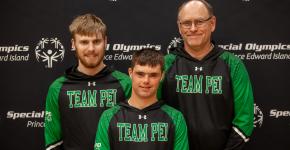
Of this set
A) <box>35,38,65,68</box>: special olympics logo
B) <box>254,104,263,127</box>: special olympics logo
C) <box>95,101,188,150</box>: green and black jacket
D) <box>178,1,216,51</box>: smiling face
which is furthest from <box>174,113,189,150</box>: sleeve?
<box>35,38,65,68</box>: special olympics logo

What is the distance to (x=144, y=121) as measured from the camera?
265 centimetres

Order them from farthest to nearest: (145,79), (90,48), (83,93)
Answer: (83,93) < (90,48) < (145,79)

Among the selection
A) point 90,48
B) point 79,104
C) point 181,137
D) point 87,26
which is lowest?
point 181,137

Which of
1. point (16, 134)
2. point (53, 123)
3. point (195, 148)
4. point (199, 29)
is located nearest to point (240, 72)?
point (199, 29)

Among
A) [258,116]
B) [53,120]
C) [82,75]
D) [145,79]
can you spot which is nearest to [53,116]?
[53,120]

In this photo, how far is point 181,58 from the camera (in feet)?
9.69

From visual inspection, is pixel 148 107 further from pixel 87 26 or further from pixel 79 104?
pixel 87 26

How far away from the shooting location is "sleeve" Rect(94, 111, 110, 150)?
2.61m

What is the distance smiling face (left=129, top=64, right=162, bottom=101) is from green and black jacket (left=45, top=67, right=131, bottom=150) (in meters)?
0.31

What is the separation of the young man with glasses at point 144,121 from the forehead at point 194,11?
342mm

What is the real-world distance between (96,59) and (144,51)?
0.34 m

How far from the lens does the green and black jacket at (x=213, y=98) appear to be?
9.23ft

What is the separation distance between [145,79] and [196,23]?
21.6 inches

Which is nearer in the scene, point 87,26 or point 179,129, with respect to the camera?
point 179,129
